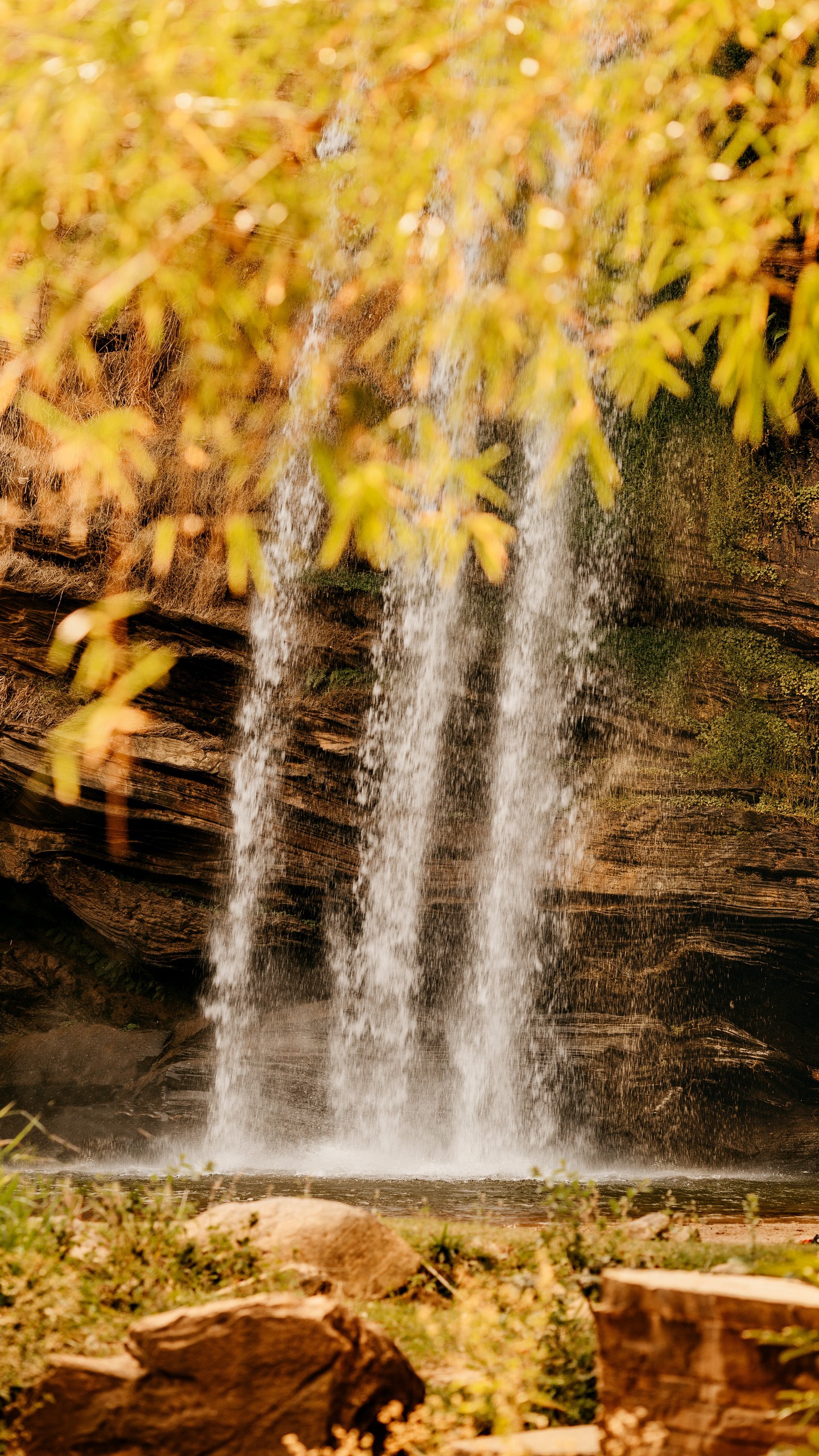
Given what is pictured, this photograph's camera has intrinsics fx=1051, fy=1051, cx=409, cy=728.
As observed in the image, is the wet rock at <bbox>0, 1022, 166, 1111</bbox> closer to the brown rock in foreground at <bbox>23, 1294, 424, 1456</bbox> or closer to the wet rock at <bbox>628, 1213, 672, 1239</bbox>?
the wet rock at <bbox>628, 1213, 672, 1239</bbox>

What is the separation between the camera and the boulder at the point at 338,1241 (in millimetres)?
4293

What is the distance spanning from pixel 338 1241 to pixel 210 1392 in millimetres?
1570

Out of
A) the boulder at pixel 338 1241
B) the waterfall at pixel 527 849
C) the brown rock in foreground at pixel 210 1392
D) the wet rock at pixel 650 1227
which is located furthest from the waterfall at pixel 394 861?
the brown rock in foreground at pixel 210 1392

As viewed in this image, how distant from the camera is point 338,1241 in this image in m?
4.42

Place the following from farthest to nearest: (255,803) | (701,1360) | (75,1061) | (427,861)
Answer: (427,861) → (255,803) → (75,1061) → (701,1360)

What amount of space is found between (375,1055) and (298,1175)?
378 centimetres

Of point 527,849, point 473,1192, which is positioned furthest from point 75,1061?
point 473,1192

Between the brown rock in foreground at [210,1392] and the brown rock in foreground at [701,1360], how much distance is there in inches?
30.4

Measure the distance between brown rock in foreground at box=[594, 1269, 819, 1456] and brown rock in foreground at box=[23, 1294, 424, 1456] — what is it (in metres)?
0.77

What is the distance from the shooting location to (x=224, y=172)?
2.80 m

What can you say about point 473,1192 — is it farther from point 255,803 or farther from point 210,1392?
point 255,803

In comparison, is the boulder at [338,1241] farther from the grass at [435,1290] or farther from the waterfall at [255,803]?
the waterfall at [255,803]

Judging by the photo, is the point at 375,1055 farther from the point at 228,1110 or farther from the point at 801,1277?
the point at 801,1277

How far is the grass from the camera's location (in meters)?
3.06
